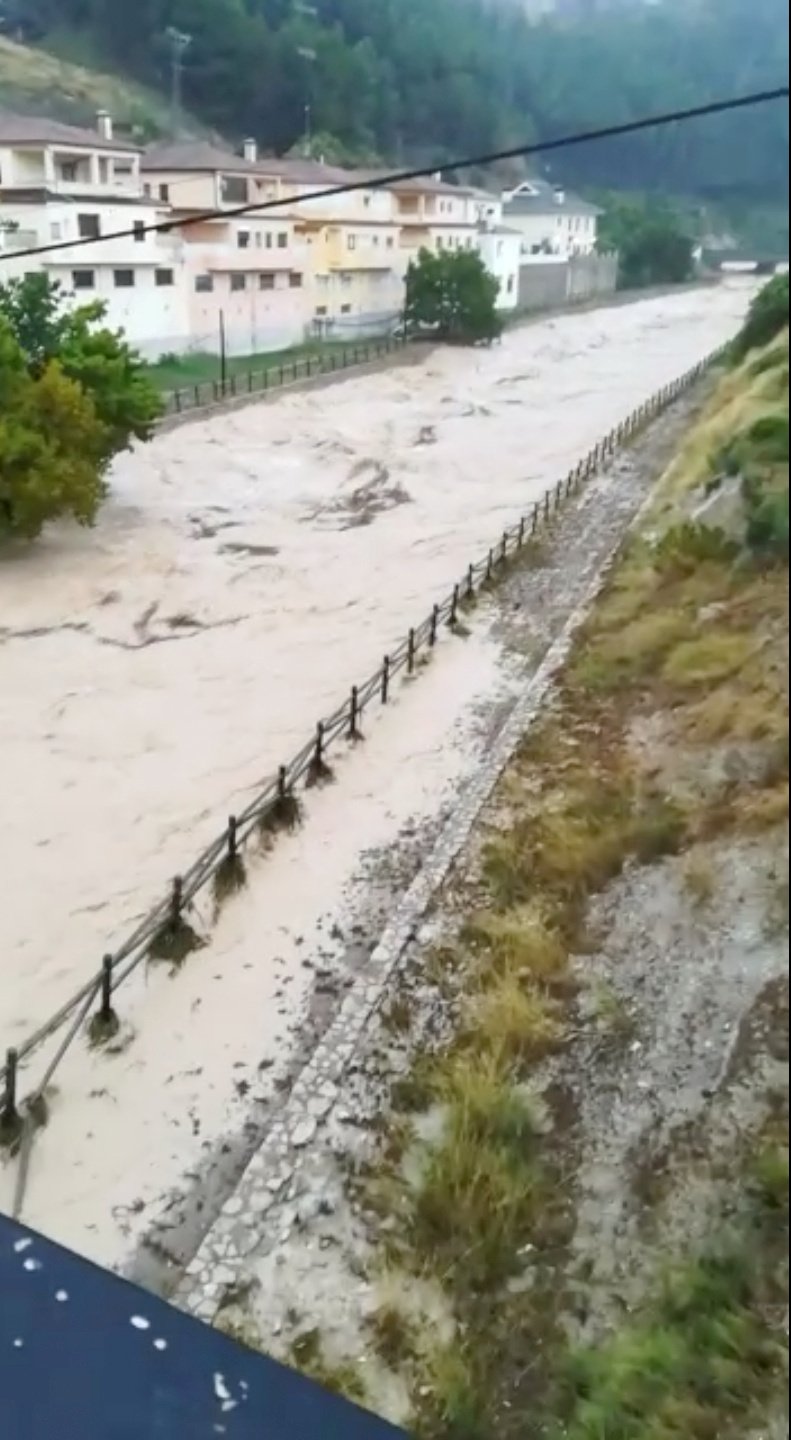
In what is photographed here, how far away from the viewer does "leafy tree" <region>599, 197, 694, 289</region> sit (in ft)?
4.04

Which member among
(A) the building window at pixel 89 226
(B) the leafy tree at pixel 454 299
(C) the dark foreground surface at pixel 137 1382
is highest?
(A) the building window at pixel 89 226

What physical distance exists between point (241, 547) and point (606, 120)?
186 cm

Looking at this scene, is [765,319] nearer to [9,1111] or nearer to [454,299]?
[454,299]

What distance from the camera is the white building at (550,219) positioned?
54.7 inches

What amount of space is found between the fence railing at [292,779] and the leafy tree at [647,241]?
0.41 ft

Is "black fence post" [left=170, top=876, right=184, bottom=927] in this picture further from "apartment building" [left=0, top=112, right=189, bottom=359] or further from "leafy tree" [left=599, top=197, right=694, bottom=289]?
"leafy tree" [left=599, top=197, right=694, bottom=289]

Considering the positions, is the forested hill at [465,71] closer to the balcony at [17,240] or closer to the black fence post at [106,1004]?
the balcony at [17,240]

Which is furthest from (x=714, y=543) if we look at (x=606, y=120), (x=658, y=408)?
(x=658, y=408)

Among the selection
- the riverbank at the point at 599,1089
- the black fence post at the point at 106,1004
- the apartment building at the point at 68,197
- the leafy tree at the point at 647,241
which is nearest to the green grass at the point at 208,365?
the apartment building at the point at 68,197

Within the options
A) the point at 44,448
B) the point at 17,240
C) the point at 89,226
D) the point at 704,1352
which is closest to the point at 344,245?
the point at 89,226

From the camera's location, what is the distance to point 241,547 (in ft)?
9.36

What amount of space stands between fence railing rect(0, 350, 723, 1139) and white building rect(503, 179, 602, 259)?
24 cm

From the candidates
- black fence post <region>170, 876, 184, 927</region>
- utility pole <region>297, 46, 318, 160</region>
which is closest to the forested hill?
utility pole <region>297, 46, 318, 160</region>

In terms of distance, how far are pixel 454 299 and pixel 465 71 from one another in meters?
0.85
